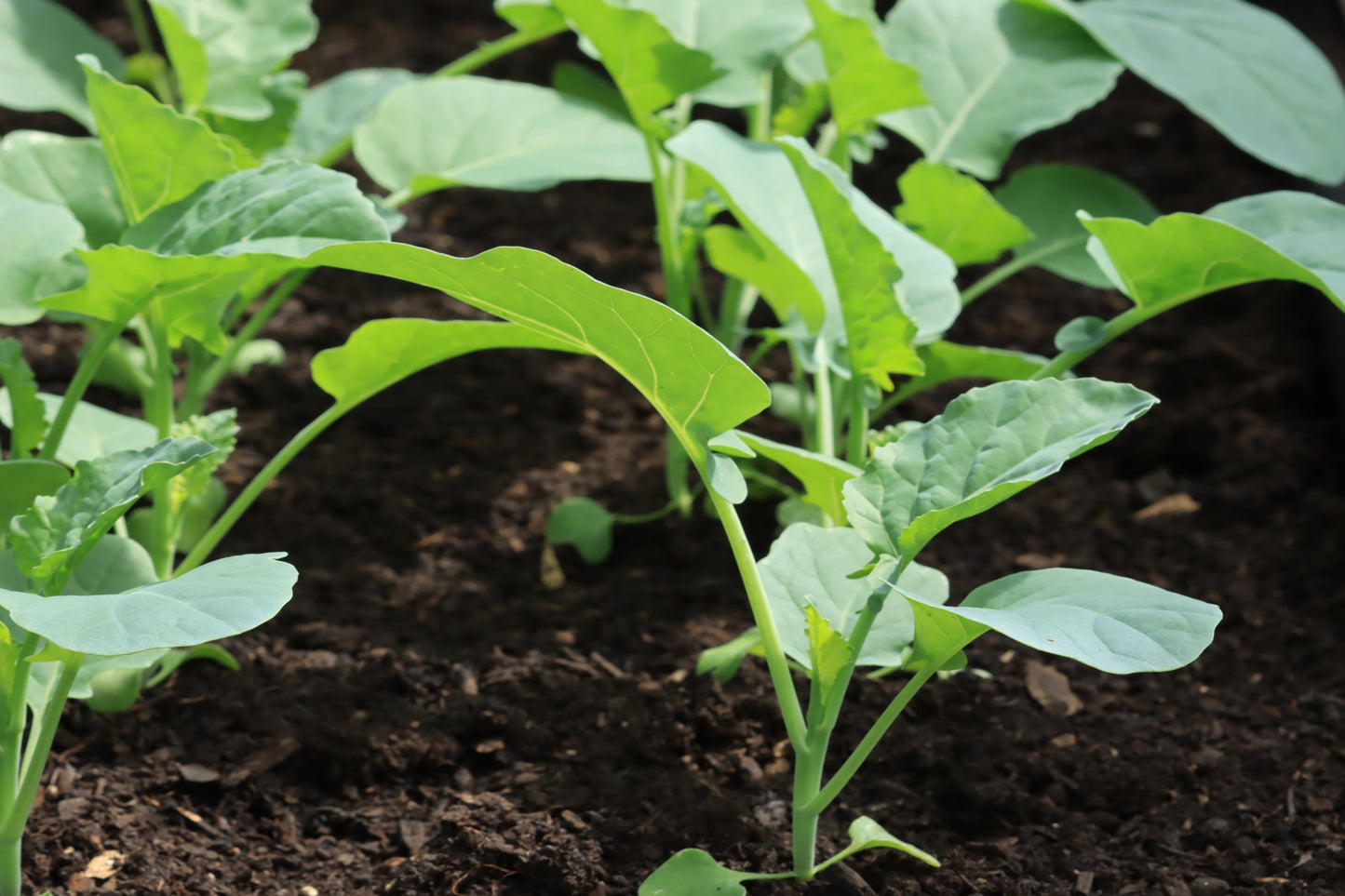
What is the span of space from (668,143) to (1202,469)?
0.81 metres

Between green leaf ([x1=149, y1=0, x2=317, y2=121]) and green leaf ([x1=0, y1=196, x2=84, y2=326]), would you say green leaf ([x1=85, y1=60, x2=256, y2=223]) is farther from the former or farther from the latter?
green leaf ([x1=149, y1=0, x2=317, y2=121])

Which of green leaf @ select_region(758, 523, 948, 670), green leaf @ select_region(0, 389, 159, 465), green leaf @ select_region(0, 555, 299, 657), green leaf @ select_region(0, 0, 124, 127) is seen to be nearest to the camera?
green leaf @ select_region(0, 555, 299, 657)

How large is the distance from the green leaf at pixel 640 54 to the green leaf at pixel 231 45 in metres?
0.39

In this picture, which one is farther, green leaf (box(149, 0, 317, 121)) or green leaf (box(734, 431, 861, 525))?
green leaf (box(149, 0, 317, 121))

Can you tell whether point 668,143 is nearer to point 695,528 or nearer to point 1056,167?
point 695,528

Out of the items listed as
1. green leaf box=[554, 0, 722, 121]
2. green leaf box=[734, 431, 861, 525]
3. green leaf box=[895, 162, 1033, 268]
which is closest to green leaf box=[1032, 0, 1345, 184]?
green leaf box=[895, 162, 1033, 268]

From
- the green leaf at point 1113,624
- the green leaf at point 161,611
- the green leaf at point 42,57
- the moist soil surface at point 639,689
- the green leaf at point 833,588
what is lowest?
the moist soil surface at point 639,689

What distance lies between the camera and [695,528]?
1.36 meters

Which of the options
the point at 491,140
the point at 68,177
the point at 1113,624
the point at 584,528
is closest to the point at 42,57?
the point at 68,177

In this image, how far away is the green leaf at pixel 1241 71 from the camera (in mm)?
1328

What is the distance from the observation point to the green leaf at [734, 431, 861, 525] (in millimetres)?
908

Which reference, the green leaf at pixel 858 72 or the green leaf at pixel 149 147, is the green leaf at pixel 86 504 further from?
the green leaf at pixel 858 72

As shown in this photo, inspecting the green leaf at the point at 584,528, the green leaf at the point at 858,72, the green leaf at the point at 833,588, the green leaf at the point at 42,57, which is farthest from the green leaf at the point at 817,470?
the green leaf at the point at 42,57

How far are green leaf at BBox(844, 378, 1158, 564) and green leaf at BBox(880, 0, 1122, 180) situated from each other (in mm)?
592
